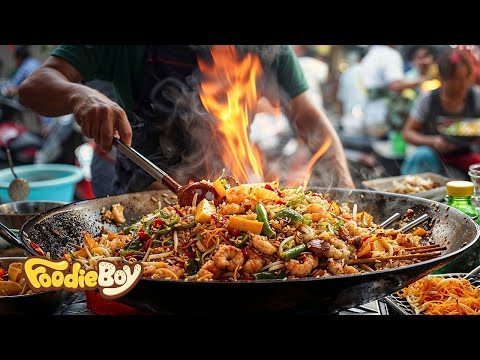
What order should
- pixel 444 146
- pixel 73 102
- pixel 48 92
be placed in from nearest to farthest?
pixel 73 102
pixel 48 92
pixel 444 146

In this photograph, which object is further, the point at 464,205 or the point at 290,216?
the point at 464,205

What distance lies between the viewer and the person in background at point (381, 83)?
9484 millimetres

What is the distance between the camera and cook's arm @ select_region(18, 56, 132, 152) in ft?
8.28

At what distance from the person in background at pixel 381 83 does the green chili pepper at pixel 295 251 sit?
797 cm

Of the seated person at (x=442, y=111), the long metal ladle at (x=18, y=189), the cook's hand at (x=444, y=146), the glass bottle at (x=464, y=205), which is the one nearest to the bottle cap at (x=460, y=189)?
the glass bottle at (x=464, y=205)

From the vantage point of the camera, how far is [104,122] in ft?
8.25

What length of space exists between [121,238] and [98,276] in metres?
0.47

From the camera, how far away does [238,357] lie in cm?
195

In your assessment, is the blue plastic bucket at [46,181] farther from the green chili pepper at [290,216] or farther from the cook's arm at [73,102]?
the green chili pepper at [290,216]

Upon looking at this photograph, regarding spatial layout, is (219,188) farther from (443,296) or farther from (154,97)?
(154,97)

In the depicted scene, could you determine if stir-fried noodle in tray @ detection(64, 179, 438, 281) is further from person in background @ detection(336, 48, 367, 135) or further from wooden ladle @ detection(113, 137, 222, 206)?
person in background @ detection(336, 48, 367, 135)

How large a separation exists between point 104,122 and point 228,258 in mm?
954

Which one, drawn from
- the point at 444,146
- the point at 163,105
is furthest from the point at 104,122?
the point at 444,146
